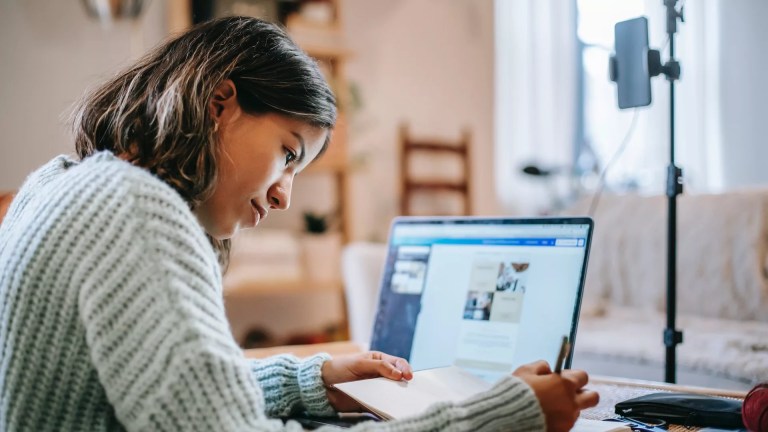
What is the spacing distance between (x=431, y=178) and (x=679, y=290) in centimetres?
162

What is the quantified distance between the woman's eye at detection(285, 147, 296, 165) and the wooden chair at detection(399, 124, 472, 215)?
2393mm

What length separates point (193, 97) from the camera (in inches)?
28.1

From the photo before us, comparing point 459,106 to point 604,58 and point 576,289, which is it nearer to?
point 604,58

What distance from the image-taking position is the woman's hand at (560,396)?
618 millimetres

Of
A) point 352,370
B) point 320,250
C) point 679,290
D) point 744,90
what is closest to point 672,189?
point 352,370

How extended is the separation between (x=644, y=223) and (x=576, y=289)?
4.75 ft

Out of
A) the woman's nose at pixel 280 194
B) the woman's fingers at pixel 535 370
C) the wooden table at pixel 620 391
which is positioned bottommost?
the wooden table at pixel 620 391

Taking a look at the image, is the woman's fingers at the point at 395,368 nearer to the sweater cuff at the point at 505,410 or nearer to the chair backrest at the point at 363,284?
the sweater cuff at the point at 505,410

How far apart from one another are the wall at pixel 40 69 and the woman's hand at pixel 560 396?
7.24ft

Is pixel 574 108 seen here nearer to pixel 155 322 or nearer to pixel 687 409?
pixel 687 409

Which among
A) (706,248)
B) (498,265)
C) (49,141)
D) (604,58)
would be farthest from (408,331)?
(604,58)

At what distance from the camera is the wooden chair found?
3.22 metres

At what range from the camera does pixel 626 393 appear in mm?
901

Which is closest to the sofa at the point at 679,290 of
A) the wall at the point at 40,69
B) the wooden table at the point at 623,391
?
the wooden table at the point at 623,391
